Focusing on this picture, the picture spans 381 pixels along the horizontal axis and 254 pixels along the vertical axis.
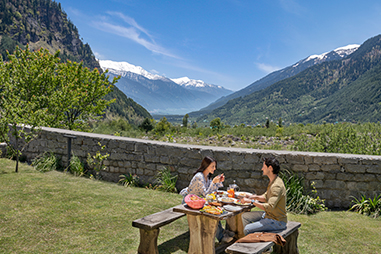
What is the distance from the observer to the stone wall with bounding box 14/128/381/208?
5.85 m

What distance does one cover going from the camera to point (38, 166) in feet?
27.8

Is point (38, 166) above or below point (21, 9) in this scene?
below

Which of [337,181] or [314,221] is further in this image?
[337,181]

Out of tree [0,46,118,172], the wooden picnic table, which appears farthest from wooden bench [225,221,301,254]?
tree [0,46,118,172]

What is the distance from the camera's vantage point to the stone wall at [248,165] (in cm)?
585

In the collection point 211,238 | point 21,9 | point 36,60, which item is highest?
point 21,9

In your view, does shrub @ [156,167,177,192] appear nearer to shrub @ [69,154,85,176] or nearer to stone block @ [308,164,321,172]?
shrub @ [69,154,85,176]

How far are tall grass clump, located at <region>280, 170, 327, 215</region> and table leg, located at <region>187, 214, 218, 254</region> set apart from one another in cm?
295

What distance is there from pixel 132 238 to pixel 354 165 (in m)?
4.97

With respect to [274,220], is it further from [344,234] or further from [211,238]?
[344,234]

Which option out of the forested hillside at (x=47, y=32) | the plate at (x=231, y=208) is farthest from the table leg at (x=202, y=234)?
the forested hillside at (x=47, y=32)

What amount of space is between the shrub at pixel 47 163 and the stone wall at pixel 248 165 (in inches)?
70.3

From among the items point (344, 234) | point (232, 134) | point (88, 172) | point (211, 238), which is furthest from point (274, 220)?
point (232, 134)

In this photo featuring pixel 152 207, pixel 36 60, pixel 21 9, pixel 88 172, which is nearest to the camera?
pixel 152 207
